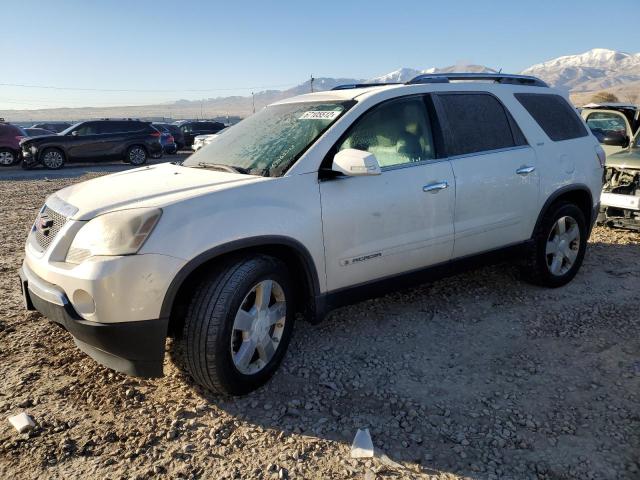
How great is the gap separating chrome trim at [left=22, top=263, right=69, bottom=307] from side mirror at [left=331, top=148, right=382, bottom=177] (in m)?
1.69

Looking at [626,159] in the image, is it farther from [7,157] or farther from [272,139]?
[7,157]

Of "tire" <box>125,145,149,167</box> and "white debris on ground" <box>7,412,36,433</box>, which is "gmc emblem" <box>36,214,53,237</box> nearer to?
"white debris on ground" <box>7,412,36,433</box>

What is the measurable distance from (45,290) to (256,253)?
45.1 inches

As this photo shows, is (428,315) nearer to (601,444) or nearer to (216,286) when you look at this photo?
(601,444)

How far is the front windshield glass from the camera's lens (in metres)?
3.25

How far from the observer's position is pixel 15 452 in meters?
2.48

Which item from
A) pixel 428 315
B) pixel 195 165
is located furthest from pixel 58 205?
pixel 428 315

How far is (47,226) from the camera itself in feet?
9.80

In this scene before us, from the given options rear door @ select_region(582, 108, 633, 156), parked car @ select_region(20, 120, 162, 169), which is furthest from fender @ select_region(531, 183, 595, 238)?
parked car @ select_region(20, 120, 162, 169)

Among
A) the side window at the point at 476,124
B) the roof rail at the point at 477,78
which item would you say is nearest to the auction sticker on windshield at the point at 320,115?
the roof rail at the point at 477,78

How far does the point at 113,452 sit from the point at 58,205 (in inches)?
58.1

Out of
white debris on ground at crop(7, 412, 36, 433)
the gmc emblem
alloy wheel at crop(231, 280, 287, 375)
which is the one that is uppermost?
the gmc emblem

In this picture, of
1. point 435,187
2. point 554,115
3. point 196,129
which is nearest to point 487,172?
point 435,187

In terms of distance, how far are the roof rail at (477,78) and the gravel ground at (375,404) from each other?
73.6 inches
